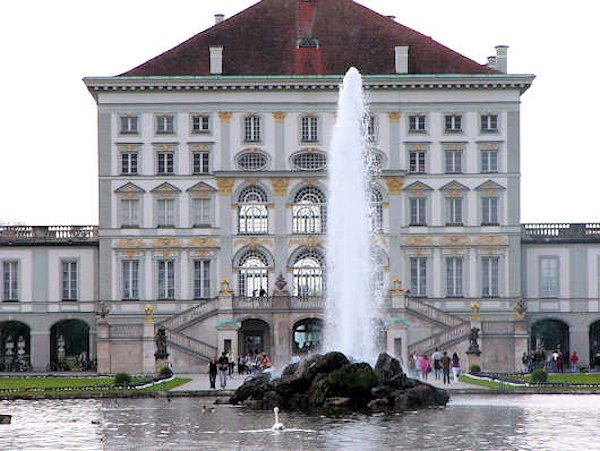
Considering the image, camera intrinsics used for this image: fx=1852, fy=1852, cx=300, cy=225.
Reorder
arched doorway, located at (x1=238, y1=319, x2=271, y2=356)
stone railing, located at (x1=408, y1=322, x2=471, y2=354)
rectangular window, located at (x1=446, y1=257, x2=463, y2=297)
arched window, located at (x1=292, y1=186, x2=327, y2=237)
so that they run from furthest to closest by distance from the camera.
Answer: arched window, located at (x1=292, y1=186, x2=327, y2=237), rectangular window, located at (x1=446, y1=257, x2=463, y2=297), arched doorway, located at (x1=238, y1=319, x2=271, y2=356), stone railing, located at (x1=408, y1=322, x2=471, y2=354)

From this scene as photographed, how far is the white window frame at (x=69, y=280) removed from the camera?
96.1 metres

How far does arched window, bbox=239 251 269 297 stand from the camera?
94625 millimetres

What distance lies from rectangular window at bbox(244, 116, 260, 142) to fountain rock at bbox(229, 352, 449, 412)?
41.2 meters

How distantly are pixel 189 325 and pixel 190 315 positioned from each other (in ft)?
1.76

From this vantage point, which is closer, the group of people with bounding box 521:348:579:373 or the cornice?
the group of people with bounding box 521:348:579:373

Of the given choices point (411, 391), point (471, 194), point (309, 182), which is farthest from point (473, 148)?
point (411, 391)

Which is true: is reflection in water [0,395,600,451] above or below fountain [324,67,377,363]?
below

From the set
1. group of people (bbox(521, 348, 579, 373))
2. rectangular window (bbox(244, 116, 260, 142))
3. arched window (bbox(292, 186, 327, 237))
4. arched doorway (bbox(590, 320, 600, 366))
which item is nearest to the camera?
group of people (bbox(521, 348, 579, 373))

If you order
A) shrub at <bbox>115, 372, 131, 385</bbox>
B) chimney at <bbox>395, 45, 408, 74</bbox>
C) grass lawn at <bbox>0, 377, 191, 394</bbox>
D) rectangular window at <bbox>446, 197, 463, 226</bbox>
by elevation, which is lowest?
grass lawn at <bbox>0, 377, 191, 394</bbox>

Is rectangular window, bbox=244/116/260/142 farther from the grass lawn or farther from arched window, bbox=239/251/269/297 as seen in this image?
the grass lawn

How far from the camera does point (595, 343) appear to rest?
99250 mm

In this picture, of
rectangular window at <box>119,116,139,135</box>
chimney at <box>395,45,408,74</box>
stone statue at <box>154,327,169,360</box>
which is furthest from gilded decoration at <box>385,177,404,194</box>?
stone statue at <box>154,327,169,360</box>

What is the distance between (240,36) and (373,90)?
26.2 feet

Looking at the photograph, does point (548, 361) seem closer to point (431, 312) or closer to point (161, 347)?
point (431, 312)
